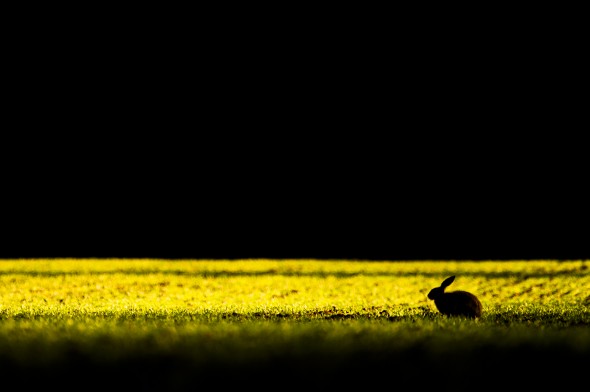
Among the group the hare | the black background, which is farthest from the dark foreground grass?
the black background

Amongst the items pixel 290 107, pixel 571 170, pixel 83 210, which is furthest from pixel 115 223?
pixel 571 170

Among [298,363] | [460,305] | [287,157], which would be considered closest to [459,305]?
[460,305]

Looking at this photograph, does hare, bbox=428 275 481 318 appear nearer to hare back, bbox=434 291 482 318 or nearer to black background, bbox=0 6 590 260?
hare back, bbox=434 291 482 318

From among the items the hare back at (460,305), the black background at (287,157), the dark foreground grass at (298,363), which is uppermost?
the black background at (287,157)

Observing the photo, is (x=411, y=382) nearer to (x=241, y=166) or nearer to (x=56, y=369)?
(x=56, y=369)

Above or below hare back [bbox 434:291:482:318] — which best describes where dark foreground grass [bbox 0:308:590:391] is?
below

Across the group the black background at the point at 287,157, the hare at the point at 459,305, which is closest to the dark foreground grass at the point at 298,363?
the hare at the point at 459,305

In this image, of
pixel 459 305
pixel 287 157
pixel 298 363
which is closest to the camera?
pixel 298 363

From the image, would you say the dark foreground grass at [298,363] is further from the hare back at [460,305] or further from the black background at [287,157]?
the black background at [287,157]

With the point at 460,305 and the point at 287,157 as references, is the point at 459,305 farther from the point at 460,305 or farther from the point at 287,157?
the point at 287,157

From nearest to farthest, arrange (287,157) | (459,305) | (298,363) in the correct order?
(298,363) → (459,305) → (287,157)
